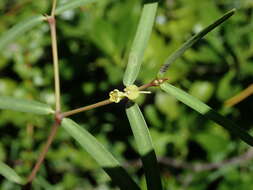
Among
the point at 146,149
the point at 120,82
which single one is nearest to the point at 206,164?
the point at 120,82

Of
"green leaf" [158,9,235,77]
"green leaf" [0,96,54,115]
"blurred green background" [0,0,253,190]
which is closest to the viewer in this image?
"green leaf" [158,9,235,77]

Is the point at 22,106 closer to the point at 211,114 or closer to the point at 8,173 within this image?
the point at 8,173

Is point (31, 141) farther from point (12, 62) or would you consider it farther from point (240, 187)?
point (240, 187)

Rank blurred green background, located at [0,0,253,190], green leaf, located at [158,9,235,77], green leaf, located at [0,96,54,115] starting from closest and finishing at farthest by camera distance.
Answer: green leaf, located at [158,9,235,77] < green leaf, located at [0,96,54,115] < blurred green background, located at [0,0,253,190]

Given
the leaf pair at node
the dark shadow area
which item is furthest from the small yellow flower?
the dark shadow area

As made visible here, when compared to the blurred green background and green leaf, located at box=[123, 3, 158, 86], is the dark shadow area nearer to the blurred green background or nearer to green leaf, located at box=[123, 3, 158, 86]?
green leaf, located at box=[123, 3, 158, 86]

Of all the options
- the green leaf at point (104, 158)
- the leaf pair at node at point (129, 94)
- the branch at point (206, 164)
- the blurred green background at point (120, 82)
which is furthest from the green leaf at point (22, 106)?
the branch at point (206, 164)

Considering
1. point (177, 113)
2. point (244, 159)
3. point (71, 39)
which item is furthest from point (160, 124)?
point (71, 39)
